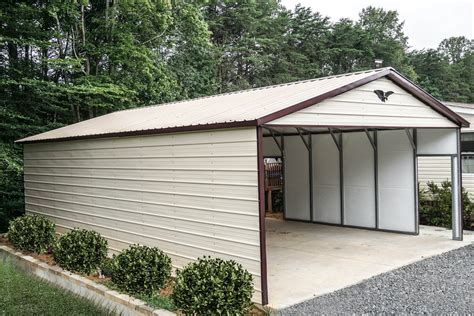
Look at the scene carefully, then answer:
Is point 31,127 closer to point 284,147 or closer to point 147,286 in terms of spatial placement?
point 284,147

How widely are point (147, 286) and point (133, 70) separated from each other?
33.0 ft

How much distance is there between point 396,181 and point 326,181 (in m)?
1.72

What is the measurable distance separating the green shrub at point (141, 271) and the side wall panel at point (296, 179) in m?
5.72

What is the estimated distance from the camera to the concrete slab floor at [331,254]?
224 inches

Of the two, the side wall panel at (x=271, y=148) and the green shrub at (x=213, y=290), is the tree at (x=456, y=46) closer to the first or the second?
the side wall panel at (x=271, y=148)

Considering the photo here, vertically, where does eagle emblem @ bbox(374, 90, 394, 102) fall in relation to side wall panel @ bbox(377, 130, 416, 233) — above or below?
above

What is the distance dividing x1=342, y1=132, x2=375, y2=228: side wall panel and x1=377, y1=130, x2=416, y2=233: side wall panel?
210 mm

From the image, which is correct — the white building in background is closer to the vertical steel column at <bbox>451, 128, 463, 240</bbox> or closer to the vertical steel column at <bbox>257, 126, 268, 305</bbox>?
the vertical steel column at <bbox>451, 128, 463, 240</bbox>

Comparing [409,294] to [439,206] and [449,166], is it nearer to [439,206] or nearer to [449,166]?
[439,206]

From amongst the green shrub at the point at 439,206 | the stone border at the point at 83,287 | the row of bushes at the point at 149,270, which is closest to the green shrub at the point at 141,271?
the row of bushes at the point at 149,270

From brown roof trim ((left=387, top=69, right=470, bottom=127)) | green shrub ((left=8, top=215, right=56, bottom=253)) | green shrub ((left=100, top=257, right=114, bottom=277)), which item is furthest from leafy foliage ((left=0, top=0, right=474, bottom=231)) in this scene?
brown roof trim ((left=387, top=69, right=470, bottom=127))

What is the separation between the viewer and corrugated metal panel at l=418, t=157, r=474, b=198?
1034cm

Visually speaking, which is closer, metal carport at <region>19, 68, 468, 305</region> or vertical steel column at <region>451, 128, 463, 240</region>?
metal carport at <region>19, 68, 468, 305</region>

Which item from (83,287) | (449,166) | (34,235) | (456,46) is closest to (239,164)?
(83,287)
